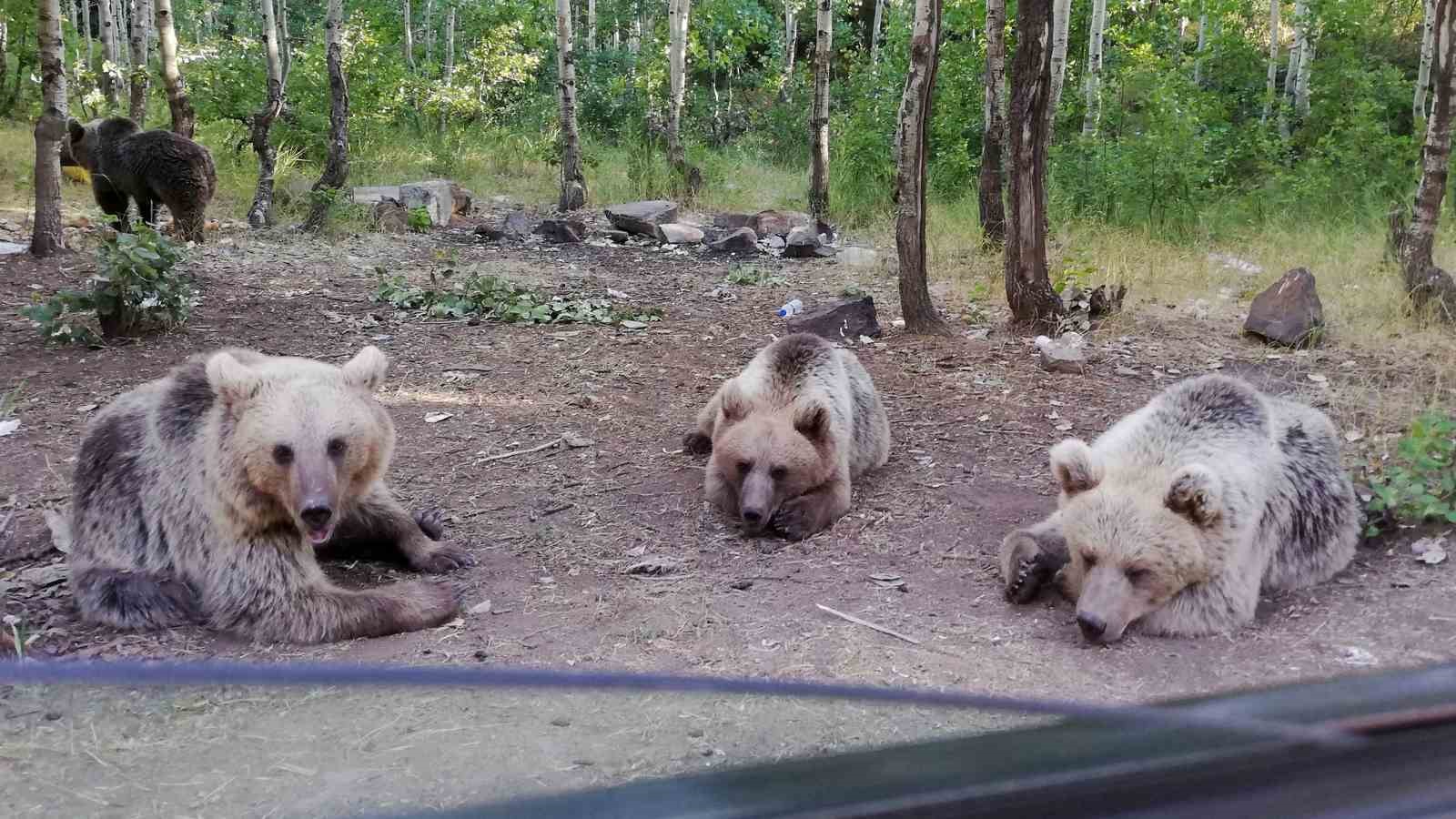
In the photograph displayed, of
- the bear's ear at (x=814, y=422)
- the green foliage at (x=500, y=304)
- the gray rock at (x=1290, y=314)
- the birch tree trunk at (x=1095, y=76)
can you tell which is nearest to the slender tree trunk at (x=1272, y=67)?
the birch tree trunk at (x=1095, y=76)

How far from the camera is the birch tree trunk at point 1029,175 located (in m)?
7.36

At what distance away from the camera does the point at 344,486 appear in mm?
3904

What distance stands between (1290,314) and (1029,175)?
2039mm

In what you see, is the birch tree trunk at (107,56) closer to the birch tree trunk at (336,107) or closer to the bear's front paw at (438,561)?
the birch tree trunk at (336,107)

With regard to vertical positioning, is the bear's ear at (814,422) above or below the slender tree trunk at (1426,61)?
below

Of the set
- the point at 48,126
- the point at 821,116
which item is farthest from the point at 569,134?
the point at 48,126

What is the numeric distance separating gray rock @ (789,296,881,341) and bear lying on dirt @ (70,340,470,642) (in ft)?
14.5

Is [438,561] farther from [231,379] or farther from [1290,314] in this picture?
[1290,314]

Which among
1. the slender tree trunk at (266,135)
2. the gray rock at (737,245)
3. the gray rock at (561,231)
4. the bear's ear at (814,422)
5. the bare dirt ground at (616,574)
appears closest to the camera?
the bare dirt ground at (616,574)

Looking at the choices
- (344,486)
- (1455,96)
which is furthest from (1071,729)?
(1455,96)

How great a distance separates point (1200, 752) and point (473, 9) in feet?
85.1

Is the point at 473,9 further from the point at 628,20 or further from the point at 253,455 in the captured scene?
the point at 253,455

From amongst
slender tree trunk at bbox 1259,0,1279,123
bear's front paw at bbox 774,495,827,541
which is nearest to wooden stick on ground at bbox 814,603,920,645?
bear's front paw at bbox 774,495,827,541

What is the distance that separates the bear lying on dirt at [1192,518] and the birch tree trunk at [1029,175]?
3.11 meters
